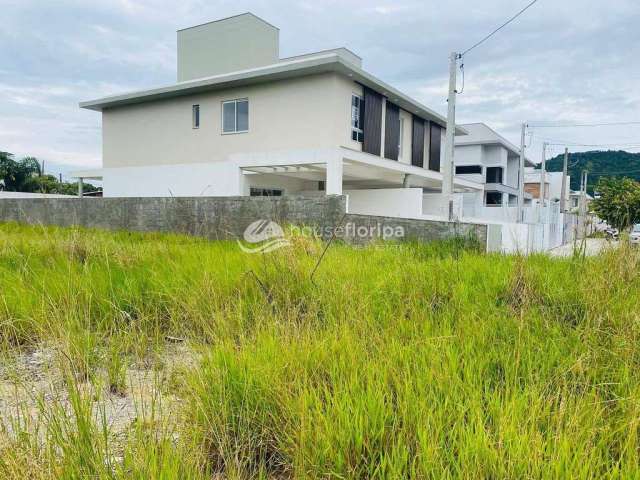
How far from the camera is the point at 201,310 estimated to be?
3.21 metres

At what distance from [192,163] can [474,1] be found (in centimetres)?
1138

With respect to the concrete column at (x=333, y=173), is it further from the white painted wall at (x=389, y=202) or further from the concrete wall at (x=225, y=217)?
the concrete wall at (x=225, y=217)

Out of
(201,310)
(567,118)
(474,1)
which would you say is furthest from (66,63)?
(567,118)

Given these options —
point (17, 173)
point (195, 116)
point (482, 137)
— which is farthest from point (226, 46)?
point (482, 137)

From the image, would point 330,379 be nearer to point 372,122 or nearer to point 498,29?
point 498,29

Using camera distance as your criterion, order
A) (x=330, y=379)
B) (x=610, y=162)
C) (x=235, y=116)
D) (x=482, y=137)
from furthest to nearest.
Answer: (x=610, y=162) → (x=482, y=137) → (x=235, y=116) → (x=330, y=379)

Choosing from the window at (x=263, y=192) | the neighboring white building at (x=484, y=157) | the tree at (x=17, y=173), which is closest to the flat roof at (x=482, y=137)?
the neighboring white building at (x=484, y=157)

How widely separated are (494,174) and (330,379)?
4007cm

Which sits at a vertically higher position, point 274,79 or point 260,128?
point 274,79

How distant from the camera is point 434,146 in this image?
21.7 meters

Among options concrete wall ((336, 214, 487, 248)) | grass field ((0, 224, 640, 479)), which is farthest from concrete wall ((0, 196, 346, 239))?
grass field ((0, 224, 640, 479))

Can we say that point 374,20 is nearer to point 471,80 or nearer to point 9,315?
point 471,80

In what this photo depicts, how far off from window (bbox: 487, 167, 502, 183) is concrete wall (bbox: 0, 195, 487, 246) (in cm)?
3280

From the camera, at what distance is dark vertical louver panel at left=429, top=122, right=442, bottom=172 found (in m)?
21.4
